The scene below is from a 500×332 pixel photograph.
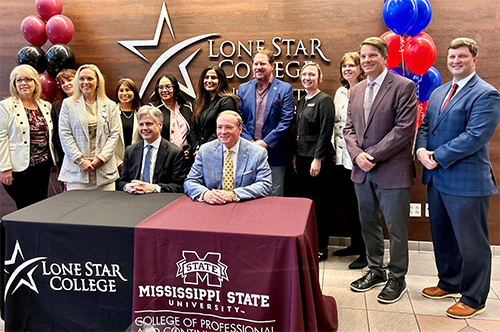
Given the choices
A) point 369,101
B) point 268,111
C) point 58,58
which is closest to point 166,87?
point 268,111

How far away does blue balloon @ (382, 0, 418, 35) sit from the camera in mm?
2986

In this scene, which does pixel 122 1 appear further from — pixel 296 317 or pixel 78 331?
pixel 296 317

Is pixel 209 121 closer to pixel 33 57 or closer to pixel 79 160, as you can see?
pixel 79 160

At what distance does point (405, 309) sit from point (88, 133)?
103 inches

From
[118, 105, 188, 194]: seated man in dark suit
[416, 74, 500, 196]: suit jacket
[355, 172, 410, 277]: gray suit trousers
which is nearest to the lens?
[416, 74, 500, 196]: suit jacket

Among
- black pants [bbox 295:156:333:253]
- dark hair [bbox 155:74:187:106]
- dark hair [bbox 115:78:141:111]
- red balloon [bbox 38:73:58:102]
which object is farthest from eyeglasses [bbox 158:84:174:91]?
black pants [bbox 295:156:333:253]

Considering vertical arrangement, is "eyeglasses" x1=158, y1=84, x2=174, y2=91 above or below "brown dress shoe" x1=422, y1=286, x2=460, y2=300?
above

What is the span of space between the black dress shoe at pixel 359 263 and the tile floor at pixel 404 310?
0.17 feet

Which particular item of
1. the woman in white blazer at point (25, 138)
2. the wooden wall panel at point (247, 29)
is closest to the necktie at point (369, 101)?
the wooden wall panel at point (247, 29)

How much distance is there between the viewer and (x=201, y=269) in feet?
6.40

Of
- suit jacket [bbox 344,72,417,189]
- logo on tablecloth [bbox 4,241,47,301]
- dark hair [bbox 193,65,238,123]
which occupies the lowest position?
logo on tablecloth [bbox 4,241,47,301]

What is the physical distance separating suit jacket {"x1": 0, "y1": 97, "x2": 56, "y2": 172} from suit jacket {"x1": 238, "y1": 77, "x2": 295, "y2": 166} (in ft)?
5.82

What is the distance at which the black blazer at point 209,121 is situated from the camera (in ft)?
10.9

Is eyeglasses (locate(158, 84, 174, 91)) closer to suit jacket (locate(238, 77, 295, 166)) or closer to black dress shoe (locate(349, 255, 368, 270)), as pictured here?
suit jacket (locate(238, 77, 295, 166))
